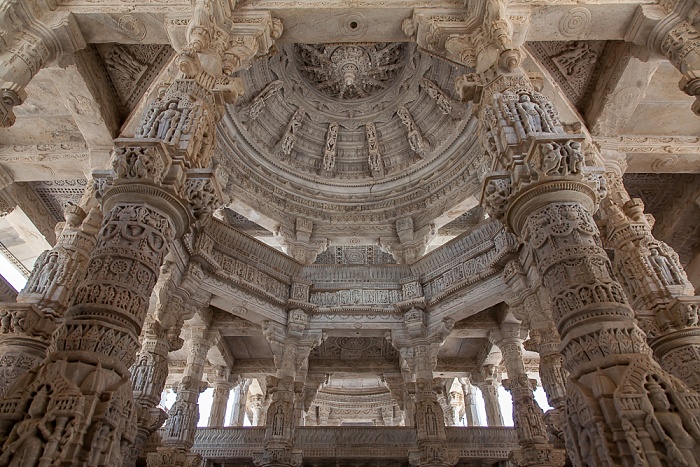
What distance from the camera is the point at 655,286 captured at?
6.61 meters

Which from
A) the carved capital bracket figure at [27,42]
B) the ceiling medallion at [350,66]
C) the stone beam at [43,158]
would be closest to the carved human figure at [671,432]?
the carved capital bracket figure at [27,42]

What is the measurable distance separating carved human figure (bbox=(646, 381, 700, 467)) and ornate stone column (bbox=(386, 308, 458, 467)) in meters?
6.77

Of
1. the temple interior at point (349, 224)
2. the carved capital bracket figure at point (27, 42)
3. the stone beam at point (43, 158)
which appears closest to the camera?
the temple interior at point (349, 224)

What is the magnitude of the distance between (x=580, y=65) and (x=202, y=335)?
33.8 feet

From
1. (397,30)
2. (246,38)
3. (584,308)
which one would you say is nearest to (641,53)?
(397,30)

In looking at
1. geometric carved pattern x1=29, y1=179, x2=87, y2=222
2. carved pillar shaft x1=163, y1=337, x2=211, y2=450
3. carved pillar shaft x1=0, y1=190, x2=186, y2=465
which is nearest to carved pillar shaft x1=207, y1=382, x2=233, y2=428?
carved pillar shaft x1=163, y1=337, x2=211, y2=450

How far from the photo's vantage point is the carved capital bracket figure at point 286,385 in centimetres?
932

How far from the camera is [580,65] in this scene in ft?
27.9

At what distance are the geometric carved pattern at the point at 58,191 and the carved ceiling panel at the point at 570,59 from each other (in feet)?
34.7

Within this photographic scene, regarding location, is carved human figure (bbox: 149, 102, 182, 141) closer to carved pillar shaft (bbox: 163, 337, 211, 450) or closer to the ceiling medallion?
carved pillar shaft (bbox: 163, 337, 211, 450)

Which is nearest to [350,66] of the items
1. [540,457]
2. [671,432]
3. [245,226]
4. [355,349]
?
[245,226]

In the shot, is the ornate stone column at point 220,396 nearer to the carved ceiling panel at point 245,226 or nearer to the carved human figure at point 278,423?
the carved human figure at point 278,423

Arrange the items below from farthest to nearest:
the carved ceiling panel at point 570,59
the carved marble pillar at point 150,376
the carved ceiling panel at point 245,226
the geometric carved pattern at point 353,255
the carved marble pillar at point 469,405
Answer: the geometric carved pattern at point 353,255 < the carved marble pillar at point 469,405 < the carved ceiling panel at point 245,226 < the carved ceiling panel at point 570,59 < the carved marble pillar at point 150,376

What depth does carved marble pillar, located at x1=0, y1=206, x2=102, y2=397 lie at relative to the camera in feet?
20.5
